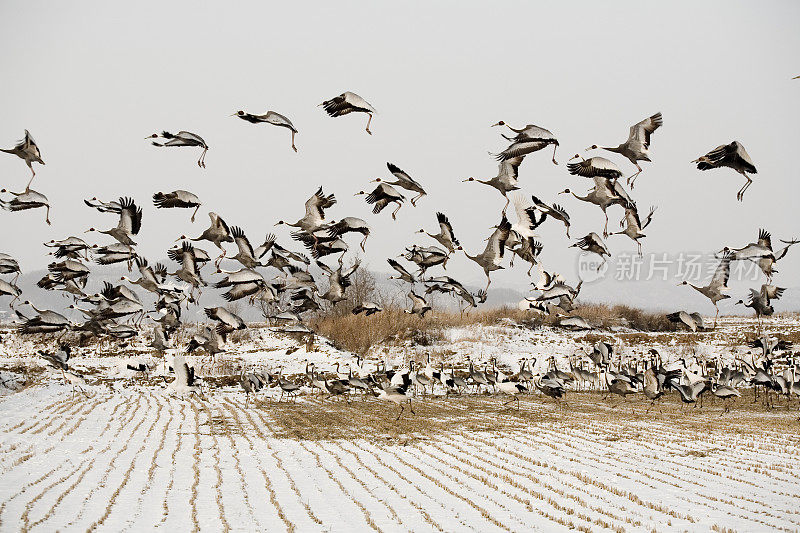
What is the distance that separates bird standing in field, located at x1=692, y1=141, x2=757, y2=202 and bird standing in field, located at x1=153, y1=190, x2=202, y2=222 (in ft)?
28.4

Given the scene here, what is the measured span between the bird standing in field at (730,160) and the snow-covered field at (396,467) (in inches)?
182

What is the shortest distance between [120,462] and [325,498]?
15.1ft

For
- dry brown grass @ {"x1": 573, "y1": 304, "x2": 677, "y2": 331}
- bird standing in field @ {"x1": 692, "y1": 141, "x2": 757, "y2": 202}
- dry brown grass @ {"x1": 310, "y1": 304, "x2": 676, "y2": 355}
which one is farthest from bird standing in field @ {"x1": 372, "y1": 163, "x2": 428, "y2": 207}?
dry brown grass @ {"x1": 573, "y1": 304, "x2": 677, "y2": 331}

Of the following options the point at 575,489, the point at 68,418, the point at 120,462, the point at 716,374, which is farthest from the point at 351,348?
the point at 575,489

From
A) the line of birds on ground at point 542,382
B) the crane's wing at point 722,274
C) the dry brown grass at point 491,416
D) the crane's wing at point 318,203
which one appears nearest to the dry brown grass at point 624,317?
the line of birds on ground at point 542,382

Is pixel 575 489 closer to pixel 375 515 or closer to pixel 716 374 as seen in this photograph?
pixel 375 515

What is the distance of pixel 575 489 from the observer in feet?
31.8

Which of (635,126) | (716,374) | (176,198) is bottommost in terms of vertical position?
(716,374)

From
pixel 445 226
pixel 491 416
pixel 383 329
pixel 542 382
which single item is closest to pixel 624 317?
pixel 383 329

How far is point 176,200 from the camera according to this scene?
1229 centimetres

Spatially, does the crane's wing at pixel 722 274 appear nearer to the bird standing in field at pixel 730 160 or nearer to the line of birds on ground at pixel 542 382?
the bird standing in field at pixel 730 160

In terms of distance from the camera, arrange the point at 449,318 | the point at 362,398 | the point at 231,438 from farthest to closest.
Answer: the point at 449,318 → the point at 362,398 → the point at 231,438

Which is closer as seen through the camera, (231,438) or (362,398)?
(231,438)

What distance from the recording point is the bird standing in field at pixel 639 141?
34.2 ft
